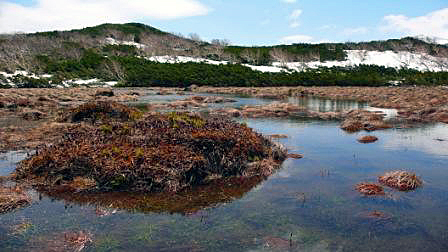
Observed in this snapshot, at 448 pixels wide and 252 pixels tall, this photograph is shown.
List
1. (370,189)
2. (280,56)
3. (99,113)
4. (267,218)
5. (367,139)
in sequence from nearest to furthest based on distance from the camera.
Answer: (267,218) → (370,189) → (367,139) → (99,113) → (280,56)

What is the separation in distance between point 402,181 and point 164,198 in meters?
10.4

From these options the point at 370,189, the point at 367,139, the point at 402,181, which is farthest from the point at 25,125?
the point at 402,181

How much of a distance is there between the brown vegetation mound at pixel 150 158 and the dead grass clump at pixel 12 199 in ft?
5.61

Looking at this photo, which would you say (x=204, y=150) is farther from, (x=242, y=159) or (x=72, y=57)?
(x=72, y=57)

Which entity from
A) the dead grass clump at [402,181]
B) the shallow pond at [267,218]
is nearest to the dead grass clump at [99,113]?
the shallow pond at [267,218]

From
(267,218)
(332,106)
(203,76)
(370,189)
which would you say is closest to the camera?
(267,218)

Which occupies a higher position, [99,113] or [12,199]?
[99,113]

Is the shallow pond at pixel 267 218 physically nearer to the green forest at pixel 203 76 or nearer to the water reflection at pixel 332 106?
the water reflection at pixel 332 106

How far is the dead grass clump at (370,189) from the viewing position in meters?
17.1

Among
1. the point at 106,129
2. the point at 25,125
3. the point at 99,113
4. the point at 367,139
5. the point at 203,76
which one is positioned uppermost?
the point at 203,76

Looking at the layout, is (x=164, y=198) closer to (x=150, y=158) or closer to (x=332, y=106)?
(x=150, y=158)

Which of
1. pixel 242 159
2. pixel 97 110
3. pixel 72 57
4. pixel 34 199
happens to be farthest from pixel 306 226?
pixel 72 57

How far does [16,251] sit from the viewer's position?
37.6 feet

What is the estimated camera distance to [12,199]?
15133 millimetres
